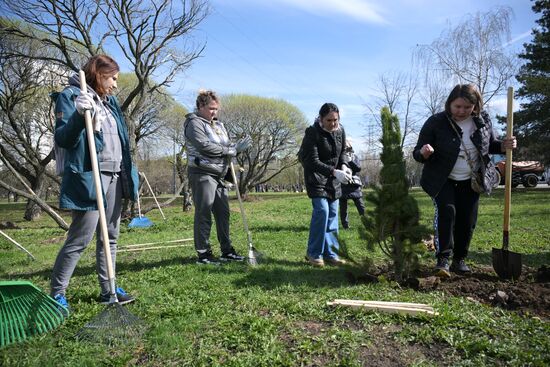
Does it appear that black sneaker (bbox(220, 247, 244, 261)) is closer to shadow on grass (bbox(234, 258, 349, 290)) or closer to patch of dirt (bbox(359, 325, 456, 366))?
shadow on grass (bbox(234, 258, 349, 290))

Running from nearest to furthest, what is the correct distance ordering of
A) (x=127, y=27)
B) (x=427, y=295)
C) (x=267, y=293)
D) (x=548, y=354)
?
1. (x=548, y=354)
2. (x=427, y=295)
3. (x=267, y=293)
4. (x=127, y=27)

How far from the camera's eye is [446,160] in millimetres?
4082

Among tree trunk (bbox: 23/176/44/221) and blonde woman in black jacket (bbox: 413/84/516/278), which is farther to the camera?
tree trunk (bbox: 23/176/44/221)

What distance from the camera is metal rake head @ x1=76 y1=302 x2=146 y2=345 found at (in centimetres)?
265

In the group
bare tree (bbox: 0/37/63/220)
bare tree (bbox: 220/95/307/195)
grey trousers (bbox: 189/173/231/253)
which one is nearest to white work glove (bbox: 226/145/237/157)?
grey trousers (bbox: 189/173/231/253)

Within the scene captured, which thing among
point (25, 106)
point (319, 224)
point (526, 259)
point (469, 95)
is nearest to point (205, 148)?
point (319, 224)

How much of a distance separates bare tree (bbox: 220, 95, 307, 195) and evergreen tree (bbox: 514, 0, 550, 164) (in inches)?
630

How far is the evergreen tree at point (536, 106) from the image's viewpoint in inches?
742

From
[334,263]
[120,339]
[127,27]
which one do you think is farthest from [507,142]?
[127,27]

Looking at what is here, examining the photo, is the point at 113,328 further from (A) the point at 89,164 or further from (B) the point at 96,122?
(B) the point at 96,122

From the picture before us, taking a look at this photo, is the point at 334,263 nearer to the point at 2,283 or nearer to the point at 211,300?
the point at 211,300

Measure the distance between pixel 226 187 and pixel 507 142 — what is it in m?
3.27

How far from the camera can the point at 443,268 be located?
13.0 feet

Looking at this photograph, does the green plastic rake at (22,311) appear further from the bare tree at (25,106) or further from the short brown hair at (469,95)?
the bare tree at (25,106)
